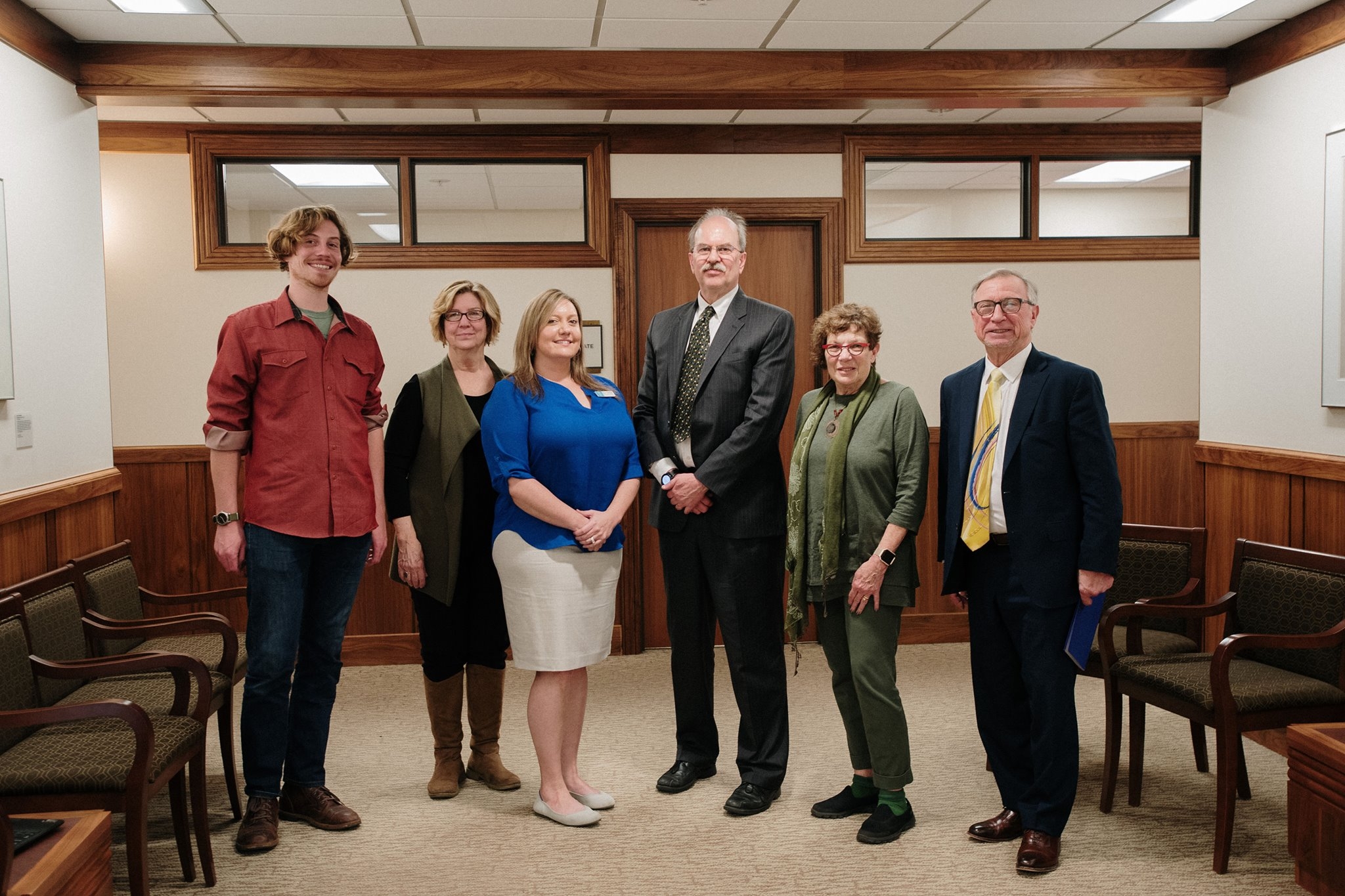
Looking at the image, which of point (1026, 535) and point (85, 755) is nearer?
point (85, 755)

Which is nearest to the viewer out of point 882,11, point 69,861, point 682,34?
point 69,861

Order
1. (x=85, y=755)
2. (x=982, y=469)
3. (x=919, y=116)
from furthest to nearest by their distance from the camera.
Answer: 1. (x=919, y=116)
2. (x=982, y=469)
3. (x=85, y=755)

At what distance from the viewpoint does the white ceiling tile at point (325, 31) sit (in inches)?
141

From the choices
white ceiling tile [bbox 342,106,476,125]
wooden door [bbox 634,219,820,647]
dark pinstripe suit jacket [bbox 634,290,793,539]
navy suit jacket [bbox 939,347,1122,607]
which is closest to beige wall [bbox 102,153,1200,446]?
wooden door [bbox 634,219,820,647]

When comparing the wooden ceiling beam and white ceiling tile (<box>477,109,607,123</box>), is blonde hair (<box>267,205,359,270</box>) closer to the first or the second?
the wooden ceiling beam

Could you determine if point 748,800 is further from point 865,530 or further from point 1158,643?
point 1158,643

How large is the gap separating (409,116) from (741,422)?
2.72 m

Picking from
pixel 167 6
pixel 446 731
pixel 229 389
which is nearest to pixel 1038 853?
pixel 446 731

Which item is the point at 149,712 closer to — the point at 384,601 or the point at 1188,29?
the point at 384,601

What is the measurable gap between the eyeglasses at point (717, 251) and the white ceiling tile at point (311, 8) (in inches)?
57.4

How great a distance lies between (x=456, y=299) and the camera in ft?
10.0

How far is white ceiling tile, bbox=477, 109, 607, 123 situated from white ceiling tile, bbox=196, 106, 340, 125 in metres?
0.74

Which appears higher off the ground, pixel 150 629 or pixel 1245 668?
pixel 150 629

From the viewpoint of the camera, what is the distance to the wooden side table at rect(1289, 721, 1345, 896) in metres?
2.42
